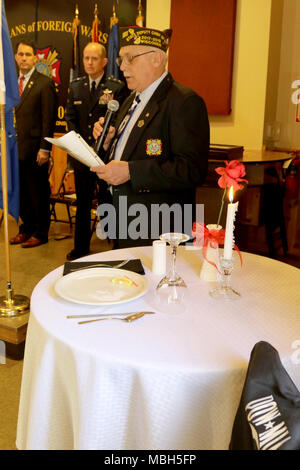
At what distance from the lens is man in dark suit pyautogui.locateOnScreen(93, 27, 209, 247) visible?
232 cm

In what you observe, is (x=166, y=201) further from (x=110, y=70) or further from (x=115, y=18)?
(x=115, y=18)

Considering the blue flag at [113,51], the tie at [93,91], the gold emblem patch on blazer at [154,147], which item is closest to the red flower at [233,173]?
the gold emblem patch on blazer at [154,147]

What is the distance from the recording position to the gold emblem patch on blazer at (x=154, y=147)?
7.84 feet

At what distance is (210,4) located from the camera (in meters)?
4.55

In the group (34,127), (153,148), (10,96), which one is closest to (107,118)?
(153,148)

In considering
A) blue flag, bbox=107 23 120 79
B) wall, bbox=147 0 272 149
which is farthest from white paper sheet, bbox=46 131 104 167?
blue flag, bbox=107 23 120 79

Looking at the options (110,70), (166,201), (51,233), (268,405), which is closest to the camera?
(268,405)

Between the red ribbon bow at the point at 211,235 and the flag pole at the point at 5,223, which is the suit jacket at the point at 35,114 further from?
the red ribbon bow at the point at 211,235

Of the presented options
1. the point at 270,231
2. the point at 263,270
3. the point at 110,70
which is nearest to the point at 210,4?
the point at 110,70

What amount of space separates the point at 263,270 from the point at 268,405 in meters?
0.91

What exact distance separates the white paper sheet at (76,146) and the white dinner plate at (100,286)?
0.63m

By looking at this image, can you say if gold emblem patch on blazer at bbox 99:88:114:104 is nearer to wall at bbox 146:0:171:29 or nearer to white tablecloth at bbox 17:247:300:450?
wall at bbox 146:0:171:29

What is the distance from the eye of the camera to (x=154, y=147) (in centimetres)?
239

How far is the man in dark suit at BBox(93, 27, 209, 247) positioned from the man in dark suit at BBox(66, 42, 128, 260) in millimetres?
1757
